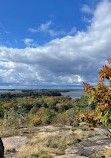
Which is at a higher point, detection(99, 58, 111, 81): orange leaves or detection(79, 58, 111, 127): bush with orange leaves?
detection(99, 58, 111, 81): orange leaves

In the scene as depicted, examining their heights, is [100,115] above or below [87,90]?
below

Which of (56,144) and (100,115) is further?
(56,144)

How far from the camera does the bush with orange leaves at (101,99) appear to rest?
13.9 ft

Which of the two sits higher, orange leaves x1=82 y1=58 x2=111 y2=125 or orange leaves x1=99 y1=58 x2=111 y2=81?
orange leaves x1=99 y1=58 x2=111 y2=81

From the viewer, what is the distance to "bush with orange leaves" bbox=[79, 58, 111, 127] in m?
4.25

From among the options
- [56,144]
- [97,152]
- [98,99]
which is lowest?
[56,144]

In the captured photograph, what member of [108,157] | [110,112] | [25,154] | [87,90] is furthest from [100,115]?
[25,154]

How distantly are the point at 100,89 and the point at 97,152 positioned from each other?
6.71 meters

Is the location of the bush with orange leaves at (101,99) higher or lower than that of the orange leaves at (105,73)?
lower

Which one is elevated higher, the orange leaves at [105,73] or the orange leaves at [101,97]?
the orange leaves at [105,73]

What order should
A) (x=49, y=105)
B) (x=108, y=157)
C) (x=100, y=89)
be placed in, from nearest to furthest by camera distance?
(x=100, y=89), (x=108, y=157), (x=49, y=105)

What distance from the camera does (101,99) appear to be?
4492 mm

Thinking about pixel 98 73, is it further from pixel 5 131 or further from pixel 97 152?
pixel 5 131

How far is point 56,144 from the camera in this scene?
11984 mm
